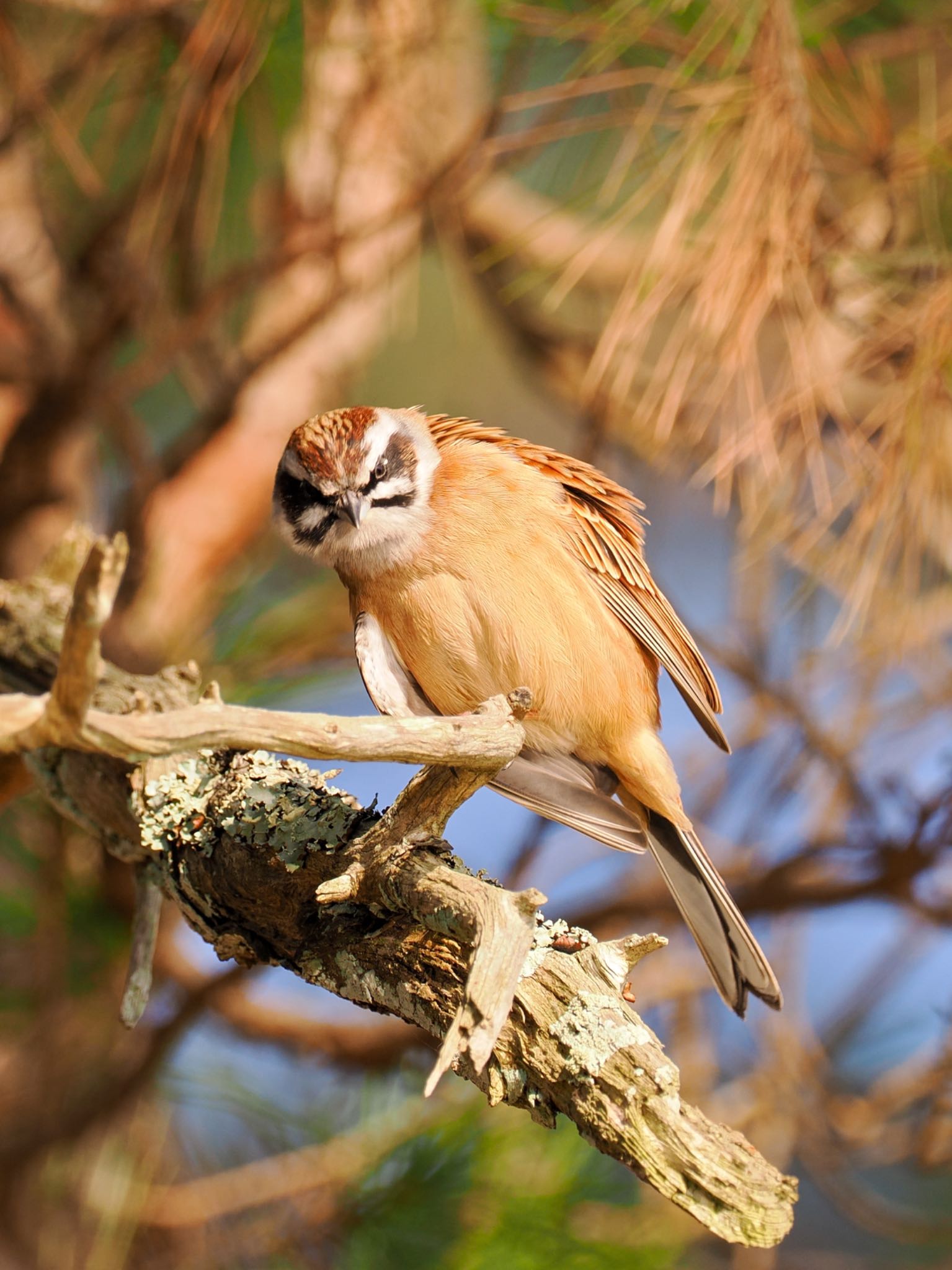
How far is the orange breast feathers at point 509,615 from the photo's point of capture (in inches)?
84.1

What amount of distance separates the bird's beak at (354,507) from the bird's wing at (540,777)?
204mm

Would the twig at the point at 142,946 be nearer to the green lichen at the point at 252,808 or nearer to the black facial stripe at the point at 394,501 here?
the green lichen at the point at 252,808

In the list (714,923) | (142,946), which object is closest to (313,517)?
(142,946)

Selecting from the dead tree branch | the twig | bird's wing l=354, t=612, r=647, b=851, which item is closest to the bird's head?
bird's wing l=354, t=612, r=647, b=851

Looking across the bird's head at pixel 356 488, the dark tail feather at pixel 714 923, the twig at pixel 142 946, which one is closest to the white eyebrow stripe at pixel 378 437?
the bird's head at pixel 356 488

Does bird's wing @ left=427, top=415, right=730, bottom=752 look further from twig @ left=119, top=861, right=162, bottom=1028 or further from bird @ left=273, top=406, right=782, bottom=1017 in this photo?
twig @ left=119, top=861, right=162, bottom=1028

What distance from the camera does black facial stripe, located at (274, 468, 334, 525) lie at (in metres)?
2.23

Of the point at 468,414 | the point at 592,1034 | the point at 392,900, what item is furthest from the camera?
the point at 468,414

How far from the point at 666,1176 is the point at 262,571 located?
8.47 feet

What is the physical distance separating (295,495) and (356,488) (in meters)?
0.19

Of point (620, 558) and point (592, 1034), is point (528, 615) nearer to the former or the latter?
point (620, 558)

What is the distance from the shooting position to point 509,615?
6.95 feet

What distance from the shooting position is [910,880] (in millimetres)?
2850

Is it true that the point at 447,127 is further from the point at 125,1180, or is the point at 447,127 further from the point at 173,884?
the point at 125,1180
